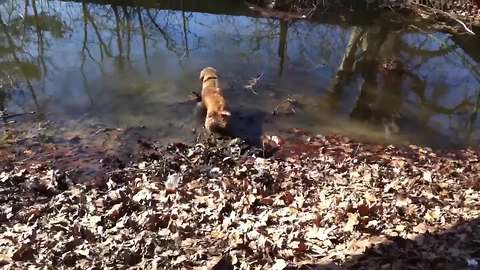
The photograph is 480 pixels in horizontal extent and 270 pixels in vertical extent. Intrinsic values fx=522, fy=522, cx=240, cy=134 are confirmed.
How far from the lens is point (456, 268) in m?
4.64

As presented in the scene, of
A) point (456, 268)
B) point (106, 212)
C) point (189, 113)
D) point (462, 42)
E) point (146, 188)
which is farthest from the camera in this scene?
point (462, 42)

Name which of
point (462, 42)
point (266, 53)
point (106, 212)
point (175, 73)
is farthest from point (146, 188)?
point (462, 42)

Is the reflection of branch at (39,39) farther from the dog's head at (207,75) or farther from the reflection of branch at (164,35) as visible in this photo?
the dog's head at (207,75)

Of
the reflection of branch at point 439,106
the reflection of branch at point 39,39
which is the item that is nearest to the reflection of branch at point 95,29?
the reflection of branch at point 39,39

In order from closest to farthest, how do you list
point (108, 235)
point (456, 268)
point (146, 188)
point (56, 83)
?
point (456, 268)
point (108, 235)
point (146, 188)
point (56, 83)

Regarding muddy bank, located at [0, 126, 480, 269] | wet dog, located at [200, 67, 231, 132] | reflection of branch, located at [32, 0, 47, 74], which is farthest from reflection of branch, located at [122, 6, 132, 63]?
muddy bank, located at [0, 126, 480, 269]

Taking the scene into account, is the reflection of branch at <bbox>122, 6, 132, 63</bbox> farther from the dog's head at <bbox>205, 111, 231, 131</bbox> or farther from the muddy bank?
the muddy bank

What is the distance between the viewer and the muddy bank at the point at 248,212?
192 inches

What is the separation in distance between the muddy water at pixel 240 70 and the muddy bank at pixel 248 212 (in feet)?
4.06

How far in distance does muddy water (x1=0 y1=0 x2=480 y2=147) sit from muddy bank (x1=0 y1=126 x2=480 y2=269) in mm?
1236

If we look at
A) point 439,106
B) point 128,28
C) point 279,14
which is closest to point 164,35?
point 128,28

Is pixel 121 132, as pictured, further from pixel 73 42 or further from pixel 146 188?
pixel 73 42

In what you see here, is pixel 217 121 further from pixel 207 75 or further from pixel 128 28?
pixel 128 28

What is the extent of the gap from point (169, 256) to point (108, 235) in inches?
30.9
